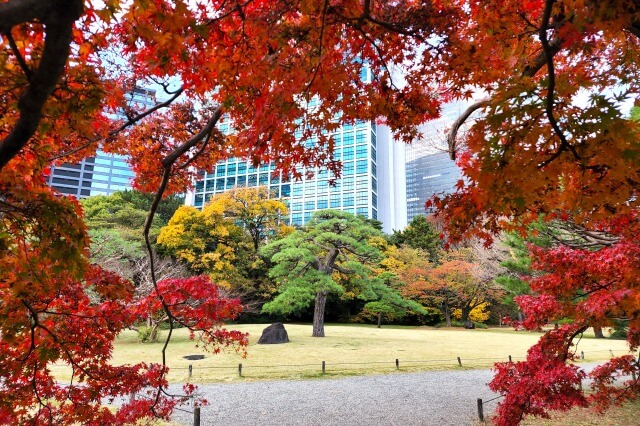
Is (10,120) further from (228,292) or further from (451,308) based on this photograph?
(451,308)

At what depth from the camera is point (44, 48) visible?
1267 millimetres

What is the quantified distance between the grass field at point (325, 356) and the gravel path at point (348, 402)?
1.02 metres

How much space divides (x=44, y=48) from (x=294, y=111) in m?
1.58

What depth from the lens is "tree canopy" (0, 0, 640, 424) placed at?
1754 mm

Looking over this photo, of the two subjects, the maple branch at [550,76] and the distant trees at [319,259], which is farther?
the distant trees at [319,259]

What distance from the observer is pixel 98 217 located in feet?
81.7

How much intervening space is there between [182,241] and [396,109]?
19.4 metres

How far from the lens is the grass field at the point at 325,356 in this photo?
1064cm

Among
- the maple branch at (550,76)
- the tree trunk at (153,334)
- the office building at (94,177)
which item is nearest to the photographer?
the maple branch at (550,76)

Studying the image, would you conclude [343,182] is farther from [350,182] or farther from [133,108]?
[133,108]

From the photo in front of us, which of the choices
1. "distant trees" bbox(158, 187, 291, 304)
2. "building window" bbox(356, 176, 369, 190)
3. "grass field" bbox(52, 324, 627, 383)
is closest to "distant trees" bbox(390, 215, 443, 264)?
"distant trees" bbox(158, 187, 291, 304)

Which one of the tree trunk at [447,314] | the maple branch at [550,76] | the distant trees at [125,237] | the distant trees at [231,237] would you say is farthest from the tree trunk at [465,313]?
the maple branch at [550,76]

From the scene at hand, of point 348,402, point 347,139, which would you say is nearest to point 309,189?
point 347,139

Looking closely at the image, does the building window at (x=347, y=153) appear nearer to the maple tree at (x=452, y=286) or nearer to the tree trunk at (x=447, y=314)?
the maple tree at (x=452, y=286)
